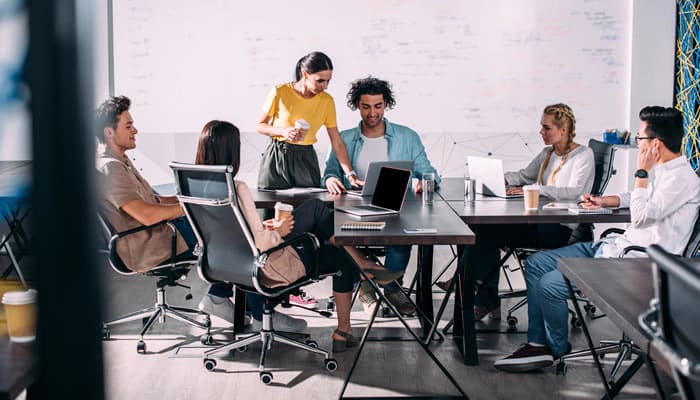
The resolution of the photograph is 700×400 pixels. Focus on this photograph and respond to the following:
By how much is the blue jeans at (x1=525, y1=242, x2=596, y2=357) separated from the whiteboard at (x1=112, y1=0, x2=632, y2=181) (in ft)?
10.5

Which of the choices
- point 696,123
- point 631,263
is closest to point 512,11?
point 696,123

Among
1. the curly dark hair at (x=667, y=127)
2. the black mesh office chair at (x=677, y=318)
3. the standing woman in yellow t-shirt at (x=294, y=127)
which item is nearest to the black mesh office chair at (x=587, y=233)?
the standing woman in yellow t-shirt at (x=294, y=127)

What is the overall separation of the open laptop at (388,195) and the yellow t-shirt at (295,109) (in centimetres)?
94

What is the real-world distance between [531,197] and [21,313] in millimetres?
3311

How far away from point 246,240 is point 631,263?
1.55m

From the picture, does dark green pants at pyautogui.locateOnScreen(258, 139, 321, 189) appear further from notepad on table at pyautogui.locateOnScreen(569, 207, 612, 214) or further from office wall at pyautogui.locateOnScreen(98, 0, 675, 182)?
office wall at pyautogui.locateOnScreen(98, 0, 675, 182)

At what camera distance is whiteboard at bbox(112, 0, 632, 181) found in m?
6.54

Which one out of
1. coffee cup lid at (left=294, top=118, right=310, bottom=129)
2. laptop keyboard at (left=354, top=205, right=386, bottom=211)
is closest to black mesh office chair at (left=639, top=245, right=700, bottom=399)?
laptop keyboard at (left=354, top=205, right=386, bottom=211)

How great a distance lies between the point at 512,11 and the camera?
6539mm

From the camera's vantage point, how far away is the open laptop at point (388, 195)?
3.64m

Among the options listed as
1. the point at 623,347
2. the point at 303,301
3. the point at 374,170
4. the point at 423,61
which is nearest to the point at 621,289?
the point at 623,347

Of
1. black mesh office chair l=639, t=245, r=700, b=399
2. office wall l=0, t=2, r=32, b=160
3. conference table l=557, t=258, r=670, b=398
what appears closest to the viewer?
office wall l=0, t=2, r=32, b=160

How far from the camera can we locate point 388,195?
12.2ft

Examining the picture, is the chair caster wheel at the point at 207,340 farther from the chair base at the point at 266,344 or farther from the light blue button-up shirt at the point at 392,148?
the light blue button-up shirt at the point at 392,148
